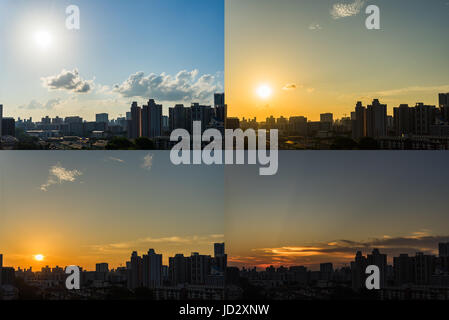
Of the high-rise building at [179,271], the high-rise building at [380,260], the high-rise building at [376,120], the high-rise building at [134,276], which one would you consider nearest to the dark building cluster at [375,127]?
the high-rise building at [376,120]

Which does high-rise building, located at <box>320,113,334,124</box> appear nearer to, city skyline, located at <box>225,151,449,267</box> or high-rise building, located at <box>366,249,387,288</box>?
city skyline, located at <box>225,151,449,267</box>

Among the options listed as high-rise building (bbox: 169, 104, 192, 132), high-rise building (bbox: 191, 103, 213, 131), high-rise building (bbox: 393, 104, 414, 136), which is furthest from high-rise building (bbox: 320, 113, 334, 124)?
high-rise building (bbox: 169, 104, 192, 132)

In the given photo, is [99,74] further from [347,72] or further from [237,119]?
[347,72]

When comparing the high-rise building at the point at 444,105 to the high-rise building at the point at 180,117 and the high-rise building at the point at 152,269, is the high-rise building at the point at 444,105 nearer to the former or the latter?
the high-rise building at the point at 180,117

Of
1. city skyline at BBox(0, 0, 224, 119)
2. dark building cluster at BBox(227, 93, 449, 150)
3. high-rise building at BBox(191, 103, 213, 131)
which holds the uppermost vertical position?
city skyline at BBox(0, 0, 224, 119)

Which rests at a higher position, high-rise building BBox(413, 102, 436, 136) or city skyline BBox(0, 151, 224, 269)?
high-rise building BBox(413, 102, 436, 136)
